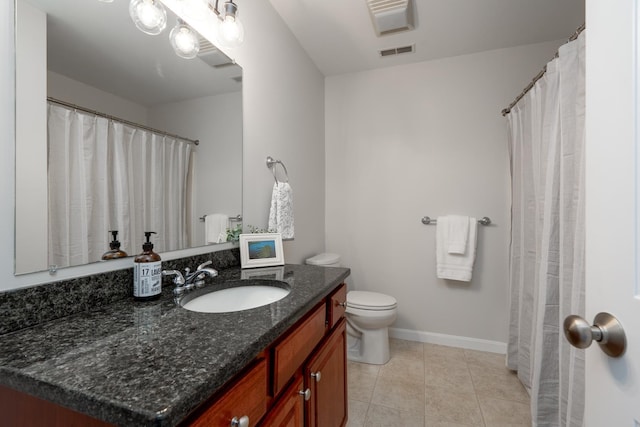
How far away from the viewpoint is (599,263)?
53cm

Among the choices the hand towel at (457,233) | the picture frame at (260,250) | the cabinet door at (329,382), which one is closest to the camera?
the cabinet door at (329,382)

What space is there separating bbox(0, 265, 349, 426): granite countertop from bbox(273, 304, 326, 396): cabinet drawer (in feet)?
0.25

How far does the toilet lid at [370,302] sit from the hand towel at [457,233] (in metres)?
0.65

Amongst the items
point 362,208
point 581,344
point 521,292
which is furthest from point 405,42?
point 581,344

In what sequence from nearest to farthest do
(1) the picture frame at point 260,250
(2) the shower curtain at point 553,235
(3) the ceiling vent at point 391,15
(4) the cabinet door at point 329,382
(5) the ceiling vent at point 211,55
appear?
(4) the cabinet door at point 329,382
(2) the shower curtain at point 553,235
(5) the ceiling vent at point 211,55
(1) the picture frame at point 260,250
(3) the ceiling vent at point 391,15

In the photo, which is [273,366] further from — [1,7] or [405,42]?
[405,42]

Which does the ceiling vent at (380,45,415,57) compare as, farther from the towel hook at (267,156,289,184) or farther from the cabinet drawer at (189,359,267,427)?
the cabinet drawer at (189,359,267,427)

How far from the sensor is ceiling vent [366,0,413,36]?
5.50ft

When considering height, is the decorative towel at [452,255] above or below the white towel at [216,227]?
below

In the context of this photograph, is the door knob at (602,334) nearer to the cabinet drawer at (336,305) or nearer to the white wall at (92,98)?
the cabinet drawer at (336,305)

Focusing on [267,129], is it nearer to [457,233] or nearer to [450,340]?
[457,233]

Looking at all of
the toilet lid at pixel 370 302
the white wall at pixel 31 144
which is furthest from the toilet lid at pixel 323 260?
the white wall at pixel 31 144

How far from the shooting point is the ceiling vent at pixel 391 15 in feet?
5.50

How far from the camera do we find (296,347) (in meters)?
0.85
